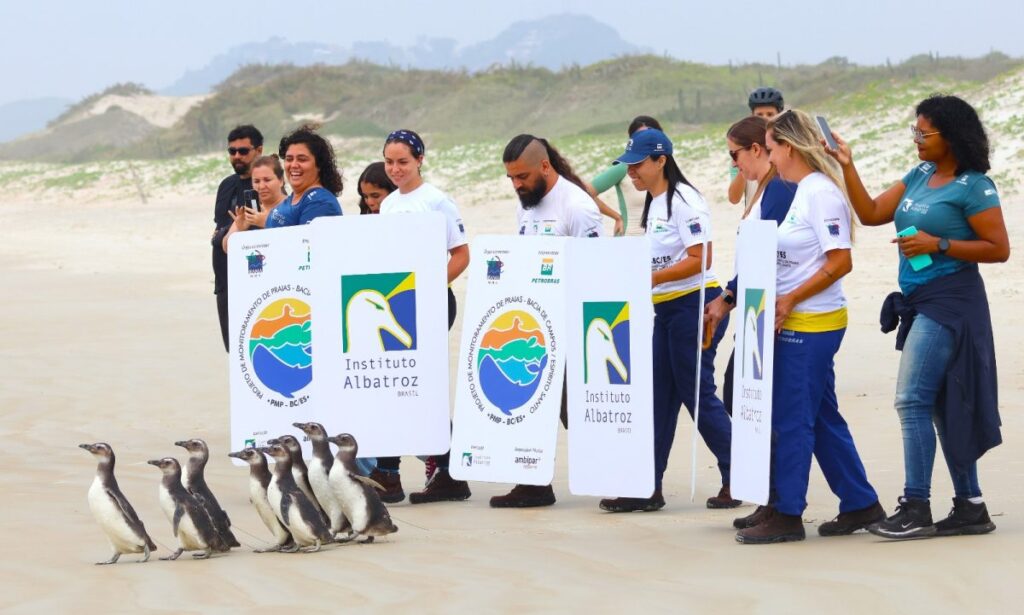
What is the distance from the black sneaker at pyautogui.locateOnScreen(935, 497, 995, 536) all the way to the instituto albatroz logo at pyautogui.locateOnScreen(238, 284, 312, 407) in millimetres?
3003

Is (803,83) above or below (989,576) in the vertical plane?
above

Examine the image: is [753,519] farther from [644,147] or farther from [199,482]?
[199,482]

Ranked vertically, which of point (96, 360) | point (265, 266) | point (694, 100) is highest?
point (694, 100)

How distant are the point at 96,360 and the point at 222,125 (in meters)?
56.9

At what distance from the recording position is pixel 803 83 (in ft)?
191

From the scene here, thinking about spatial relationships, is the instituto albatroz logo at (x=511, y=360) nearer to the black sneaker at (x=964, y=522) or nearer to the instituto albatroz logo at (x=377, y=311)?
the instituto albatroz logo at (x=377, y=311)

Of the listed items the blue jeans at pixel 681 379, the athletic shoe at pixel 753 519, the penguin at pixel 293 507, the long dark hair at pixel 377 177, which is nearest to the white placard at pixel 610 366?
the blue jeans at pixel 681 379

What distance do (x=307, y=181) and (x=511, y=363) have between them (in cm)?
147

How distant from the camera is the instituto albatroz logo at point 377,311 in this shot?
23.9 ft

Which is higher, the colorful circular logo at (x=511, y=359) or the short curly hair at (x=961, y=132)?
the short curly hair at (x=961, y=132)

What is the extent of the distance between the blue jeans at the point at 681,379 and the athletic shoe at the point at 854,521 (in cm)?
96

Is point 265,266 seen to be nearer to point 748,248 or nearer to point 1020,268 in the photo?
point 748,248

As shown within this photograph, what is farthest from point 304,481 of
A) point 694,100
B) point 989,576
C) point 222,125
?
point 222,125

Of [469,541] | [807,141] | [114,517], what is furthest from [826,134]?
[114,517]
